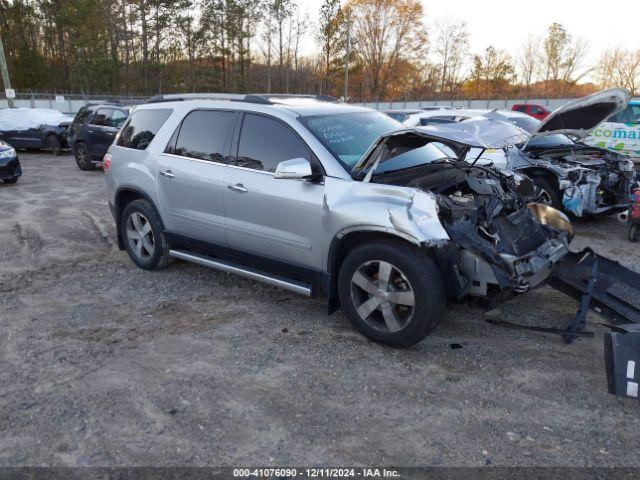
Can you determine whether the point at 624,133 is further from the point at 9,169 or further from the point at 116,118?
the point at 9,169

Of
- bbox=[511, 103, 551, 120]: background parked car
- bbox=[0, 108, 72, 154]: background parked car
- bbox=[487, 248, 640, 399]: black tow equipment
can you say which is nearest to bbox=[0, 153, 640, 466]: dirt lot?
bbox=[487, 248, 640, 399]: black tow equipment

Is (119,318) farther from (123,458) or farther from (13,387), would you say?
(123,458)

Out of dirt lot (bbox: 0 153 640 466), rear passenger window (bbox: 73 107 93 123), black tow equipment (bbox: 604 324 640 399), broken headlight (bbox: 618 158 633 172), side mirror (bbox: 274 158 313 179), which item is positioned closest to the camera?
dirt lot (bbox: 0 153 640 466)

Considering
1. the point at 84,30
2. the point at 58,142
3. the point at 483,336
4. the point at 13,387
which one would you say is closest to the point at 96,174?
the point at 58,142

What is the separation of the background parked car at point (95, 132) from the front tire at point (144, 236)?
344 inches

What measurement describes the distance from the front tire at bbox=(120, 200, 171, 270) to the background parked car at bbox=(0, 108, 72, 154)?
1358 cm

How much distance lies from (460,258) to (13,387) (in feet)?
10.6

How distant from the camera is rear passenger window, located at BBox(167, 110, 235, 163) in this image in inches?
188

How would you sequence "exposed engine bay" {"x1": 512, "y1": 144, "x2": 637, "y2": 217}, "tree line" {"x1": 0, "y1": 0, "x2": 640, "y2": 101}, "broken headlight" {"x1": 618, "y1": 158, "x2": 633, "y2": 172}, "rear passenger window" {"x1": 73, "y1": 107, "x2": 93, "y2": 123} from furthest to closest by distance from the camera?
1. "tree line" {"x1": 0, "y1": 0, "x2": 640, "y2": 101}
2. "rear passenger window" {"x1": 73, "y1": 107, "x2": 93, "y2": 123}
3. "broken headlight" {"x1": 618, "y1": 158, "x2": 633, "y2": 172}
4. "exposed engine bay" {"x1": 512, "y1": 144, "x2": 637, "y2": 217}

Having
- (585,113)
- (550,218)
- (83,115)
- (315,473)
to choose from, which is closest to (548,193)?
(585,113)

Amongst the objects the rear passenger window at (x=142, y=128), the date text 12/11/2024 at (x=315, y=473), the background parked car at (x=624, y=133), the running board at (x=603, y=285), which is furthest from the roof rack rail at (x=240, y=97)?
the background parked car at (x=624, y=133)

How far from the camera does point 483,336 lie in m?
4.20

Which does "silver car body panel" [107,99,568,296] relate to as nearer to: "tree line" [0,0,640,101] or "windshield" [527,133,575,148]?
"windshield" [527,133,575,148]

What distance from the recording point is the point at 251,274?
454 centimetres
